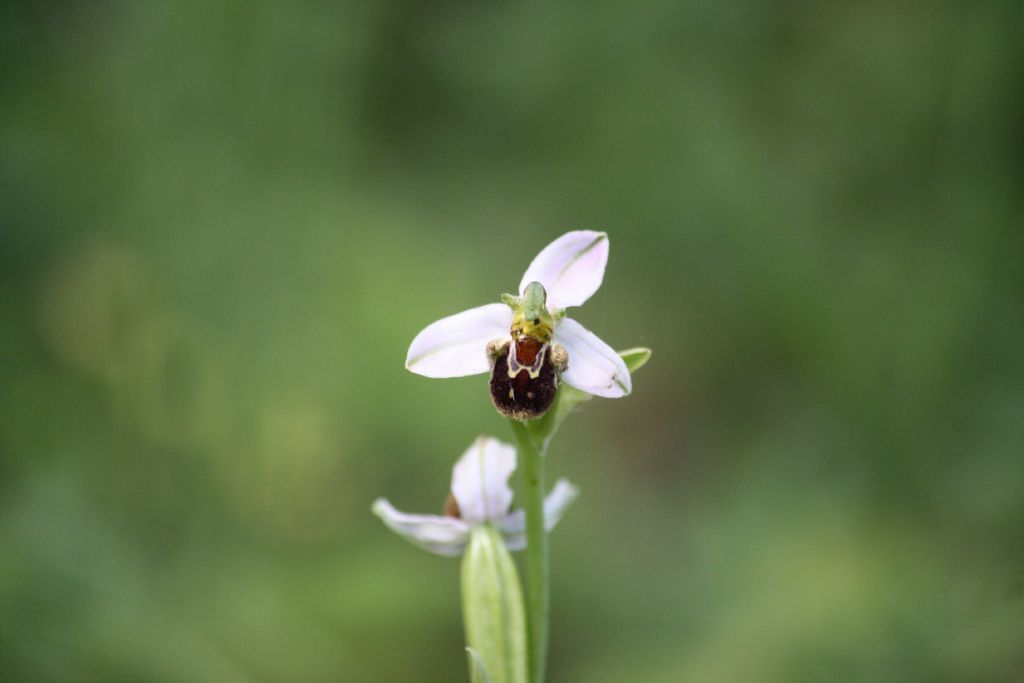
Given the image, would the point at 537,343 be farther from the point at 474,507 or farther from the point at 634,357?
the point at 474,507

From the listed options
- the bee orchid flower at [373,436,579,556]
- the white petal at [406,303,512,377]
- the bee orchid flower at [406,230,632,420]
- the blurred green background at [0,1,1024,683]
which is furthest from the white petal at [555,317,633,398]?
the blurred green background at [0,1,1024,683]

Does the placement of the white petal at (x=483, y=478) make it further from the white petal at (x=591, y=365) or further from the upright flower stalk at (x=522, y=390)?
the white petal at (x=591, y=365)

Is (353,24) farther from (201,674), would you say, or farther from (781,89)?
(201,674)

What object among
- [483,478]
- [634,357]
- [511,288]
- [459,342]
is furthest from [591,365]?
[511,288]

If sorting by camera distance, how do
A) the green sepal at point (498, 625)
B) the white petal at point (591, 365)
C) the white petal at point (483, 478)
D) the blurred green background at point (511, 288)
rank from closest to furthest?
the white petal at point (591, 365) → the green sepal at point (498, 625) → the white petal at point (483, 478) → the blurred green background at point (511, 288)

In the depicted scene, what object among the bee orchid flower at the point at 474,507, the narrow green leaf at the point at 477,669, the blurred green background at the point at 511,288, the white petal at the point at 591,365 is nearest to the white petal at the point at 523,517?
the bee orchid flower at the point at 474,507

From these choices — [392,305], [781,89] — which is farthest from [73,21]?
[781,89]
